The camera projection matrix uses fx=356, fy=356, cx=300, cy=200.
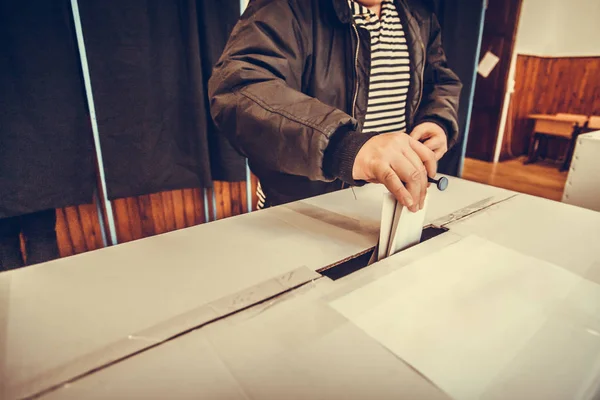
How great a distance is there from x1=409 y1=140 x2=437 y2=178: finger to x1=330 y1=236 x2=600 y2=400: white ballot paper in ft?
0.57

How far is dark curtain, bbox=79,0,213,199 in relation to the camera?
5.43 feet

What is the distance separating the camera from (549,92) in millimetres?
5410

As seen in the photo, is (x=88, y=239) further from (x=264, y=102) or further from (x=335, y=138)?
(x=335, y=138)

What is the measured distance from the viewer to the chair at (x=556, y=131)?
15.0ft

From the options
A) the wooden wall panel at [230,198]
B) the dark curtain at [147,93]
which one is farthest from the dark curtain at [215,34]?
the wooden wall panel at [230,198]

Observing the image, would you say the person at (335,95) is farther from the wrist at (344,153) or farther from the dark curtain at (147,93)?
→ the dark curtain at (147,93)

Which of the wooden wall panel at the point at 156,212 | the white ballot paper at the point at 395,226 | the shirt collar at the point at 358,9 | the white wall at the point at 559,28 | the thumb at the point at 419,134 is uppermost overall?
the white wall at the point at 559,28

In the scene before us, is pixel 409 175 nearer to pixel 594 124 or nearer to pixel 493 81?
pixel 594 124

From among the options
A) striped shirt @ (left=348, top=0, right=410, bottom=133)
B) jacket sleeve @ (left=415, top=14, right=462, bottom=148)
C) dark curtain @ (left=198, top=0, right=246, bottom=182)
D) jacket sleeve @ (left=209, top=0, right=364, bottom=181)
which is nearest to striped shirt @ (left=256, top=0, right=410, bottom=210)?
striped shirt @ (left=348, top=0, right=410, bottom=133)

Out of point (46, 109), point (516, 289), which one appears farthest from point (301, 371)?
point (46, 109)

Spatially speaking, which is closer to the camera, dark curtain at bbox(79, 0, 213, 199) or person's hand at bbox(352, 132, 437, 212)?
person's hand at bbox(352, 132, 437, 212)

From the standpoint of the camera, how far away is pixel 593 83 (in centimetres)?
493

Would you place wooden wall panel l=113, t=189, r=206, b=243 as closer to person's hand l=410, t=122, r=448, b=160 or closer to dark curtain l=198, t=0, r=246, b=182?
dark curtain l=198, t=0, r=246, b=182

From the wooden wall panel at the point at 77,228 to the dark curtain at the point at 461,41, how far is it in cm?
243
